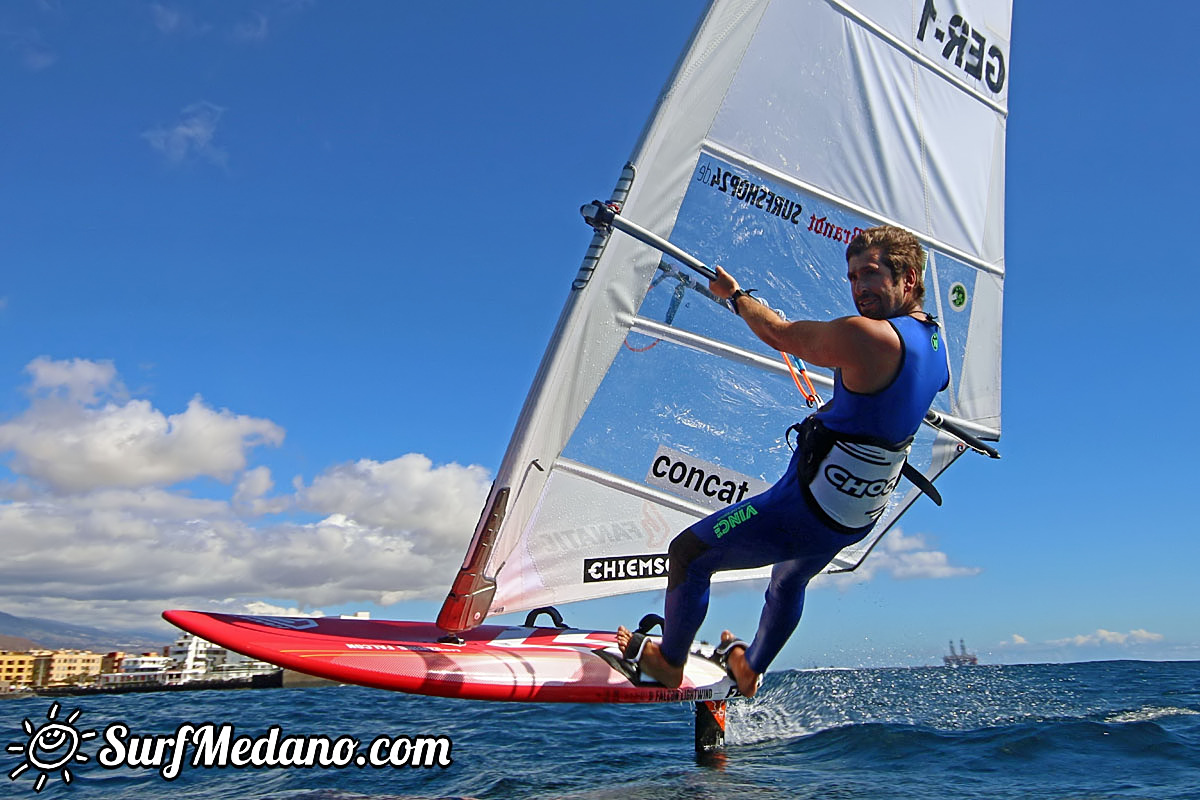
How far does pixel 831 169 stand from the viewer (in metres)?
5.66

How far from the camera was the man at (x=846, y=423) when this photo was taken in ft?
11.2

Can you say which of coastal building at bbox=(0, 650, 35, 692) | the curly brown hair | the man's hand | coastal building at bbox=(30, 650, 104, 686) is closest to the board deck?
the man's hand

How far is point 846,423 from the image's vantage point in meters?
3.59

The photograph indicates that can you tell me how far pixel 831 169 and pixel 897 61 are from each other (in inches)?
43.7

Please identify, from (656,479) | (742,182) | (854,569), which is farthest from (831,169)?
(854,569)

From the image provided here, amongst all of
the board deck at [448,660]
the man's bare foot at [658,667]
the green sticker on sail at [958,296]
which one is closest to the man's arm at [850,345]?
the man's bare foot at [658,667]

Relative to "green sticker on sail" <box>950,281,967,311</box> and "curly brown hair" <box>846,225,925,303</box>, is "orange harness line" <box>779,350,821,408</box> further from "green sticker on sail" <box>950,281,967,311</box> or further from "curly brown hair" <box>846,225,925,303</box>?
"curly brown hair" <box>846,225,925,303</box>

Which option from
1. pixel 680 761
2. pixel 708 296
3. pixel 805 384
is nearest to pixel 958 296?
pixel 805 384

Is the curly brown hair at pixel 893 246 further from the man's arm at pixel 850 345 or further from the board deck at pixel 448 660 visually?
the board deck at pixel 448 660

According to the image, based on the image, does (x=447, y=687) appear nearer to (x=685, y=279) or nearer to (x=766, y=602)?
(x=766, y=602)

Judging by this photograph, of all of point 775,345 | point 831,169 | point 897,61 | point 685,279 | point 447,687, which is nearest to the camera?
point 775,345

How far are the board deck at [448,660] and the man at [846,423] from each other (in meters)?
0.83

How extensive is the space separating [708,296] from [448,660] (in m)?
2.64

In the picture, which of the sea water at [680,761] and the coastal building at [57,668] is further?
the coastal building at [57,668]
